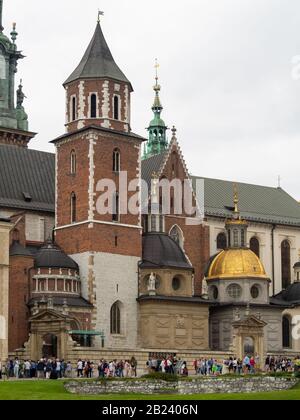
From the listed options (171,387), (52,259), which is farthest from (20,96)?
(171,387)

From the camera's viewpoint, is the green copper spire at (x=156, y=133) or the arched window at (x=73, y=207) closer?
the arched window at (x=73, y=207)

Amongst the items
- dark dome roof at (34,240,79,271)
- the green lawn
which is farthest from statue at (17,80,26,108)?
the green lawn

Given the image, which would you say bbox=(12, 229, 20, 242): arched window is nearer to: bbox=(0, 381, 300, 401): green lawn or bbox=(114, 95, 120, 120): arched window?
bbox=(114, 95, 120, 120): arched window

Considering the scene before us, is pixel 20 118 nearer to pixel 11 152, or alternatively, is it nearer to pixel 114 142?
pixel 11 152

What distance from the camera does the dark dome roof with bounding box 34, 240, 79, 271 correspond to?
291ft

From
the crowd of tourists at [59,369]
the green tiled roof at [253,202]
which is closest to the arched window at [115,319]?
the crowd of tourists at [59,369]

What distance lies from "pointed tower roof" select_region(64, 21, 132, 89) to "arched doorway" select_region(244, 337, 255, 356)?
890 inches

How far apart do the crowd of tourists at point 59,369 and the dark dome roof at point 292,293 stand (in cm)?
3242

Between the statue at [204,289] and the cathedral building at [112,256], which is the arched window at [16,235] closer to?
the cathedral building at [112,256]

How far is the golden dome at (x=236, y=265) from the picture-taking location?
99.2 metres

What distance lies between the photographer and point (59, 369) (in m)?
71.9

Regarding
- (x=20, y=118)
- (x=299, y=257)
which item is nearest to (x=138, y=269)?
(x=299, y=257)

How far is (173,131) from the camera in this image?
100312mm
